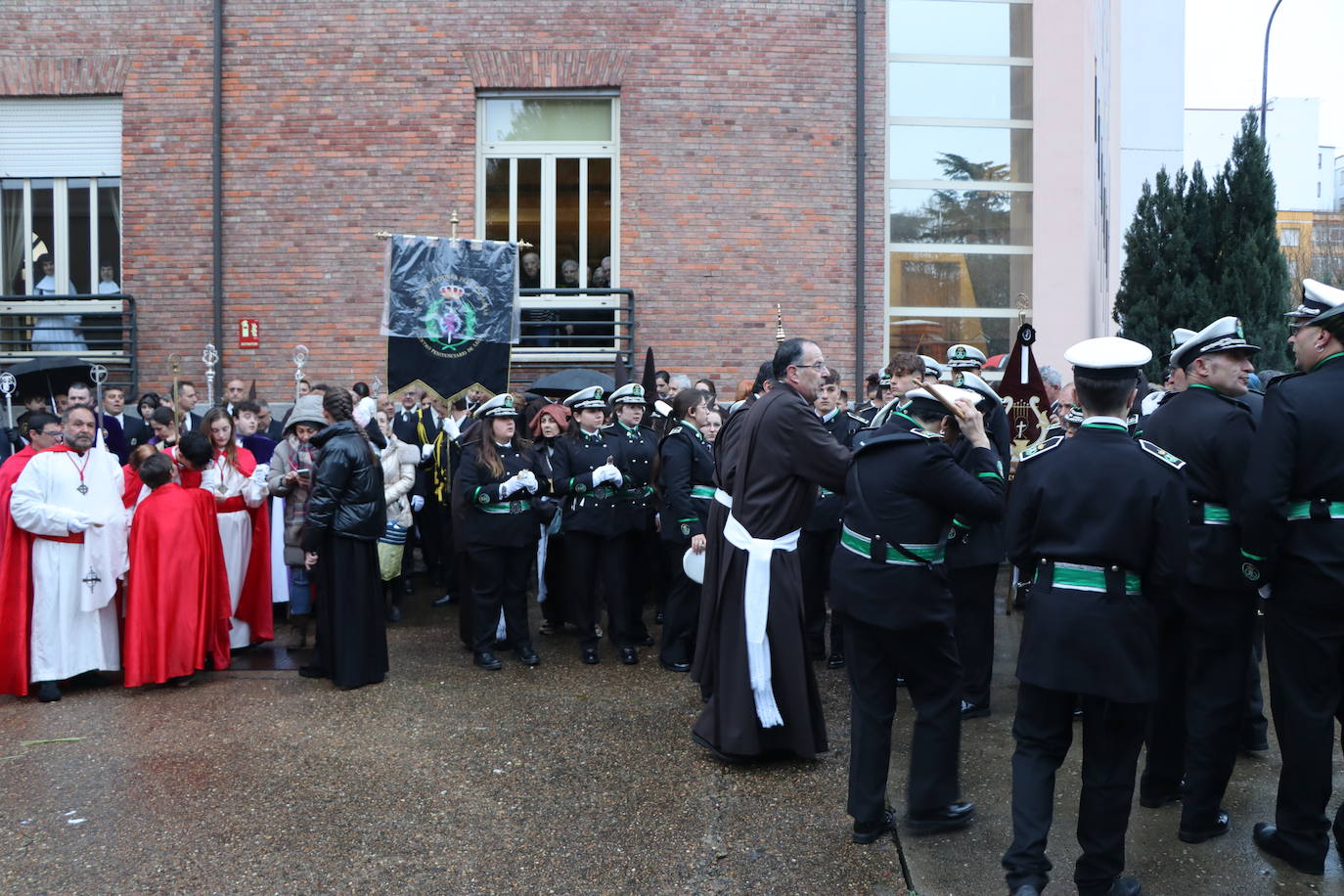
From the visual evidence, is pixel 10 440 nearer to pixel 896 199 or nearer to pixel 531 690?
pixel 531 690

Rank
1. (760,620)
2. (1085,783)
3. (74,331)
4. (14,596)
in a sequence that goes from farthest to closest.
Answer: (74,331) → (14,596) → (760,620) → (1085,783)

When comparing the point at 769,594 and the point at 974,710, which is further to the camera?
the point at 974,710

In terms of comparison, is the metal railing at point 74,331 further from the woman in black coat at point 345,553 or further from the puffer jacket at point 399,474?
the woman in black coat at point 345,553

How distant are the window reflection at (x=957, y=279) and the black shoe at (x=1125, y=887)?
10.8m

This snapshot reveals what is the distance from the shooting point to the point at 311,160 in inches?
556

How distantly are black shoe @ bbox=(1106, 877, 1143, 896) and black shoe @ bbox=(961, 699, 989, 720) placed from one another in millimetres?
2425

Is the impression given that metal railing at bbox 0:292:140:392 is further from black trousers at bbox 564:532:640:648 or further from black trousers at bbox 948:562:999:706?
black trousers at bbox 948:562:999:706

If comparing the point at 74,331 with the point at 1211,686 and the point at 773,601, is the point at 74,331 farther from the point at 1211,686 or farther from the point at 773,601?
the point at 1211,686

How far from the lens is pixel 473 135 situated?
1409 cm

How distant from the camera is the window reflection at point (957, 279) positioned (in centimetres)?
1480

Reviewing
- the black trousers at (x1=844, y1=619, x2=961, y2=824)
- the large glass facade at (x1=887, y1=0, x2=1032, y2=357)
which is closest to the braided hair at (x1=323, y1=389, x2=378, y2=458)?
the black trousers at (x1=844, y1=619, x2=961, y2=824)

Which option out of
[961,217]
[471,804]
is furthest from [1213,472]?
[961,217]

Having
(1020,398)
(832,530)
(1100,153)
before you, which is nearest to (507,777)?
(832,530)

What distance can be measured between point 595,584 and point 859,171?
7173mm
